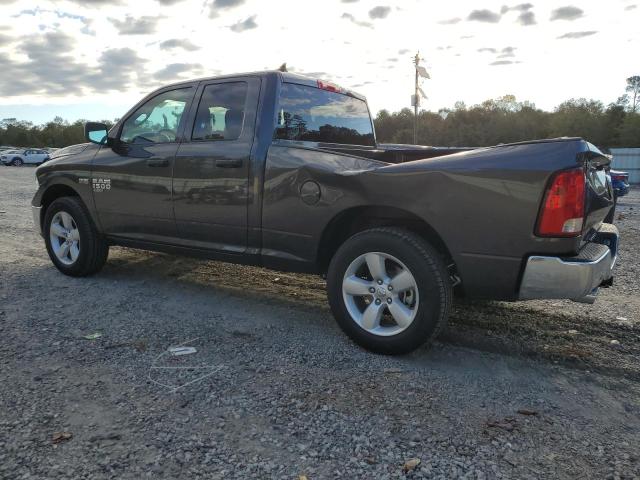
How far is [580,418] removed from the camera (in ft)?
8.66

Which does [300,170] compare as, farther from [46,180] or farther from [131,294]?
[46,180]

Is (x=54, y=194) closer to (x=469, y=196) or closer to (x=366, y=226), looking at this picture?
(x=366, y=226)

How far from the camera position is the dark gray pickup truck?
2.88m

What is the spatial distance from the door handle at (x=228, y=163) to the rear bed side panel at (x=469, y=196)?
51 cm

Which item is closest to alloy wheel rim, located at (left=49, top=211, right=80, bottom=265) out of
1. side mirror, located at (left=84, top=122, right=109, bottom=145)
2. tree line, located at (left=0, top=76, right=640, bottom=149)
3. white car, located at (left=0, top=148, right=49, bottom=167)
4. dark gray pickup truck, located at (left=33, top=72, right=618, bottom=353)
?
dark gray pickup truck, located at (left=33, top=72, right=618, bottom=353)

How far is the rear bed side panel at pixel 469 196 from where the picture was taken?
284 cm

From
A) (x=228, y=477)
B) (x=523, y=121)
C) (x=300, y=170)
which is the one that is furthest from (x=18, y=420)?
(x=523, y=121)

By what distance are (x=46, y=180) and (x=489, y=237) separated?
467 cm

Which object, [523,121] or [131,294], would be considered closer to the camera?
[131,294]

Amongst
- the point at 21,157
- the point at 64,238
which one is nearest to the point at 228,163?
the point at 64,238

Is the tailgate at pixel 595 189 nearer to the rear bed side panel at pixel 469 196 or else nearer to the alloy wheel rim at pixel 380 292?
the rear bed side panel at pixel 469 196

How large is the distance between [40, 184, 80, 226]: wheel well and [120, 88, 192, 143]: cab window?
97 cm

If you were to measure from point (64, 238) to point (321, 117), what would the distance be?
304cm

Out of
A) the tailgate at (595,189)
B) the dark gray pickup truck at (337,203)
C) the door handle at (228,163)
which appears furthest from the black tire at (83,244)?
the tailgate at (595,189)
